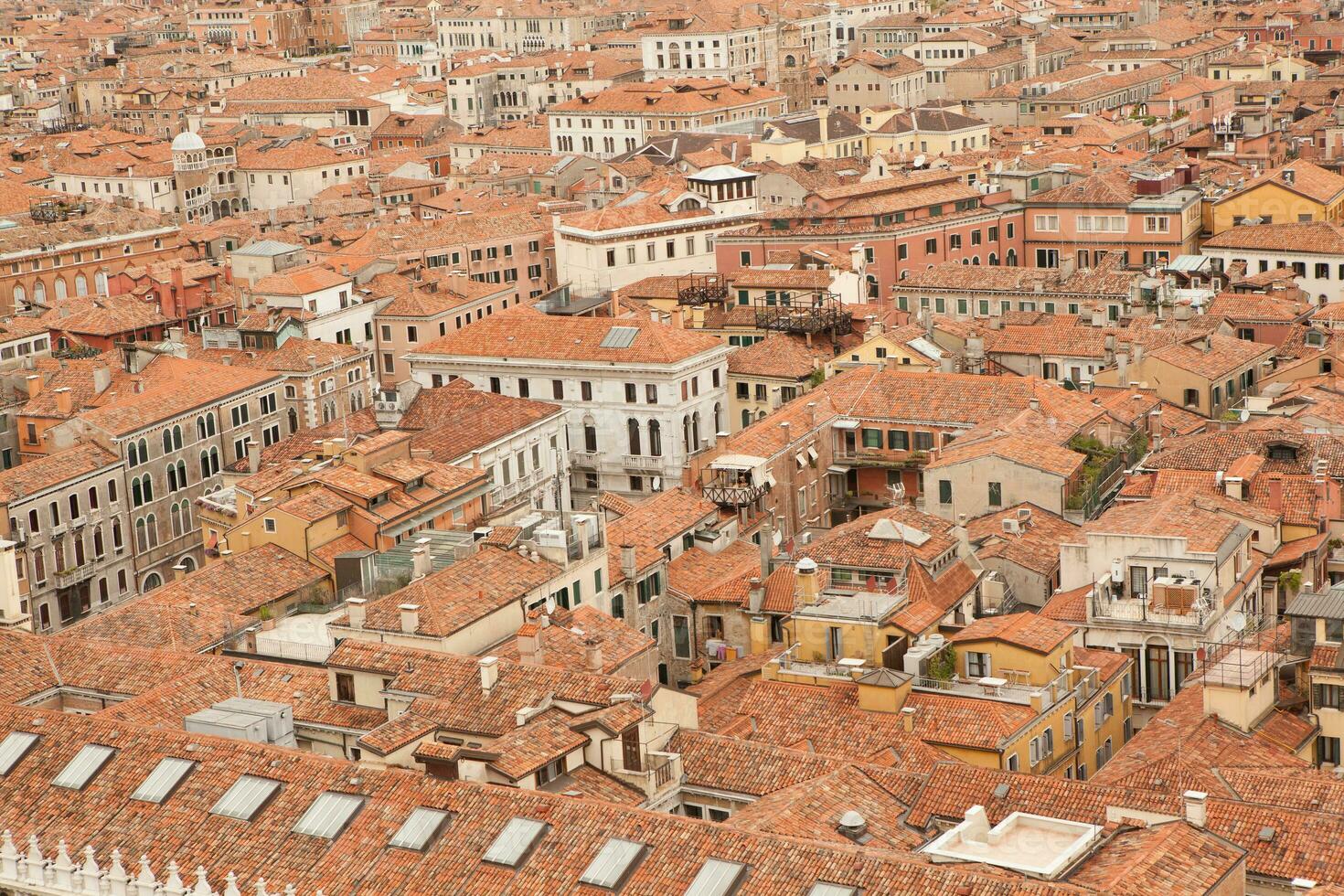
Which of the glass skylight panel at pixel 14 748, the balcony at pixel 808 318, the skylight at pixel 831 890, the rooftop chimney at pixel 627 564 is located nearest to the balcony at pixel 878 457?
the balcony at pixel 808 318

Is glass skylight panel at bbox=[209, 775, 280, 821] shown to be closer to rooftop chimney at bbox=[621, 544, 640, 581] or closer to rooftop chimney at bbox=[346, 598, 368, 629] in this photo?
rooftop chimney at bbox=[346, 598, 368, 629]

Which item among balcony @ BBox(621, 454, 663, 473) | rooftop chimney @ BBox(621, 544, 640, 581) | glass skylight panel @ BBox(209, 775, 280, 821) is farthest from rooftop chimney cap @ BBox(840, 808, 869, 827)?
balcony @ BBox(621, 454, 663, 473)

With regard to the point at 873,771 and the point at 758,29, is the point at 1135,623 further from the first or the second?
the point at 758,29

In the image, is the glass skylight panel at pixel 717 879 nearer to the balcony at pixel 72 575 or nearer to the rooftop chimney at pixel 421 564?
the rooftop chimney at pixel 421 564

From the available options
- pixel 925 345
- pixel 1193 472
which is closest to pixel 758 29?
pixel 925 345

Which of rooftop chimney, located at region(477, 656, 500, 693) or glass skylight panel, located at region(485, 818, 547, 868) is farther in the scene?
rooftop chimney, located at region(477, 656, 500, 693)
